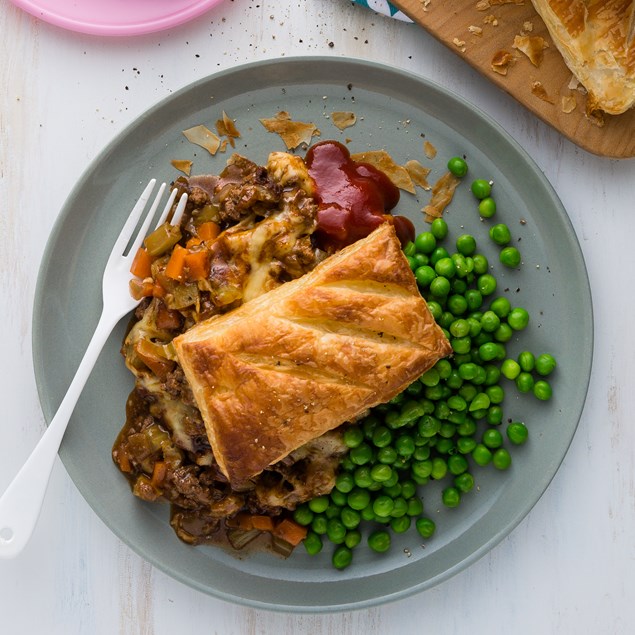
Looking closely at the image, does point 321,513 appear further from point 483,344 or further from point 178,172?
point 178,172

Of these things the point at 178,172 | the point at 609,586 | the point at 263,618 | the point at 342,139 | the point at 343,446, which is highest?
the point at 342,139

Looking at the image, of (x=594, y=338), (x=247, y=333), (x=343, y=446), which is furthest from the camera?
(x=594, y=338)

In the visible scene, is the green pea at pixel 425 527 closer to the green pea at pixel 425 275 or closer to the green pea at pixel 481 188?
the green pea at pixel 425 275

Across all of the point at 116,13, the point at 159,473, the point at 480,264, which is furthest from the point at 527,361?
the point at 116,13

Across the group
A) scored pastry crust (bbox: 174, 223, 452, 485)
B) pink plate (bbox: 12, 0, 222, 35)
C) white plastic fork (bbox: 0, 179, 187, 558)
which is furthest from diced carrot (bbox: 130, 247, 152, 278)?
pink plate (bbox: 12, 0, 222, 35)

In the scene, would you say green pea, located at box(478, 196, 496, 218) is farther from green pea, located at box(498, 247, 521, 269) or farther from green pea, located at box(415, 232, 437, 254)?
green pea, located at box(415, 232, 437, 254)

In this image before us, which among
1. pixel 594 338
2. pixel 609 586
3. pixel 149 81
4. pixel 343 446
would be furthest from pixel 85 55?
pixel 609 586

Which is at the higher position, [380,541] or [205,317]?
[205,317]

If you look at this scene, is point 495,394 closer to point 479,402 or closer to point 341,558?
point 479,402
